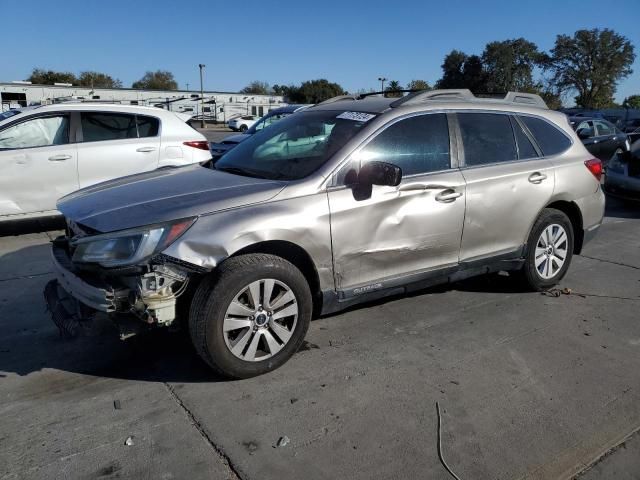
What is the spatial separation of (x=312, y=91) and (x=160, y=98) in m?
28.8

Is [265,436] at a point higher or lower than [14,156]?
lower

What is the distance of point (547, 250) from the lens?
16.0 ft

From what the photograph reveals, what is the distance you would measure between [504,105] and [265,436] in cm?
350

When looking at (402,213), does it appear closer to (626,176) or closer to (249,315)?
(249,315)

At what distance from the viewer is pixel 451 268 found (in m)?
4.21

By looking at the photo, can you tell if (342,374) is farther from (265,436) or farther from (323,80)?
(323,80)

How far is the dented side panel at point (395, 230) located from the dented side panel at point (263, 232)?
0.31 ft

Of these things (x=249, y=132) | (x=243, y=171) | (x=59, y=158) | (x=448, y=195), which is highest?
(x=249, y=132)

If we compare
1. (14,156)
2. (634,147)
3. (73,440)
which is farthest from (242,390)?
(634,147)

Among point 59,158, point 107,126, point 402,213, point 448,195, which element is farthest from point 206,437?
point 107,126

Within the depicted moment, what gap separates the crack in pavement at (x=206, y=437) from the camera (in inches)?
98.3

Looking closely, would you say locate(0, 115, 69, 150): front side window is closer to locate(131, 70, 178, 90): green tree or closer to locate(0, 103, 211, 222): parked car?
locate(0, 103, 211, 222): parked car

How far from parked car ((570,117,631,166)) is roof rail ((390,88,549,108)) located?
950 cm

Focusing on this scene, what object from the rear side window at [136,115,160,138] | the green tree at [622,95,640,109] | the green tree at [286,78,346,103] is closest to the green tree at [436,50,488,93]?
the green tree at [286,78,346,103]
